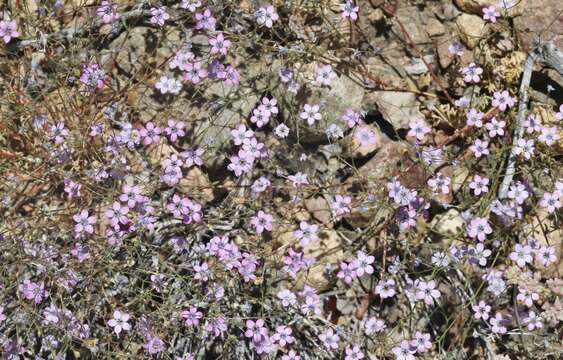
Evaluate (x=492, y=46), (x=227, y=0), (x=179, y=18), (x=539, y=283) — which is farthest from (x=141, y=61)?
(x=539, y=283)

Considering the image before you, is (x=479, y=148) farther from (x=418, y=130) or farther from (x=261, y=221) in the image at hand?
(x=261, y=221)

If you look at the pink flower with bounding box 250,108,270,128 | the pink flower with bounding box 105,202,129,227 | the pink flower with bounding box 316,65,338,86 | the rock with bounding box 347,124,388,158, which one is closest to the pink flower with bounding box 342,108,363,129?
the rock with bounding box 347,124,388,158

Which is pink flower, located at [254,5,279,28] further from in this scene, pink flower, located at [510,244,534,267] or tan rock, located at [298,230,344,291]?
pink flower, located at [510,244,534,267]

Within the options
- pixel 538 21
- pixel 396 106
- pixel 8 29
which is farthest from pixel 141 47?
pixel 538 21

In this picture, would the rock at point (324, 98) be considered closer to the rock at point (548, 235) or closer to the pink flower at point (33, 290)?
the rock at point (548, 235)

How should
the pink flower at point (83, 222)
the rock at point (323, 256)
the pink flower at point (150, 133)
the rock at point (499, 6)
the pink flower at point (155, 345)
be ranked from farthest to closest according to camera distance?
the rock at point (499, 6), the rock at point (323, 256), the pink flower at point (150, 133), the pink flower at point (83, 222), the pink flower at point (155, 345)

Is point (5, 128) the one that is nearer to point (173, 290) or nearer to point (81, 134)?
point (81, 134)

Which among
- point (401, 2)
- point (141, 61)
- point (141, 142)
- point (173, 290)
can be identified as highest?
point (401, 2)

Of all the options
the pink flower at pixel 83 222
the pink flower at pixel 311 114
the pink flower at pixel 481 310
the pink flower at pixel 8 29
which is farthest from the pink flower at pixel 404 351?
the pink flower at pixel 8 29
